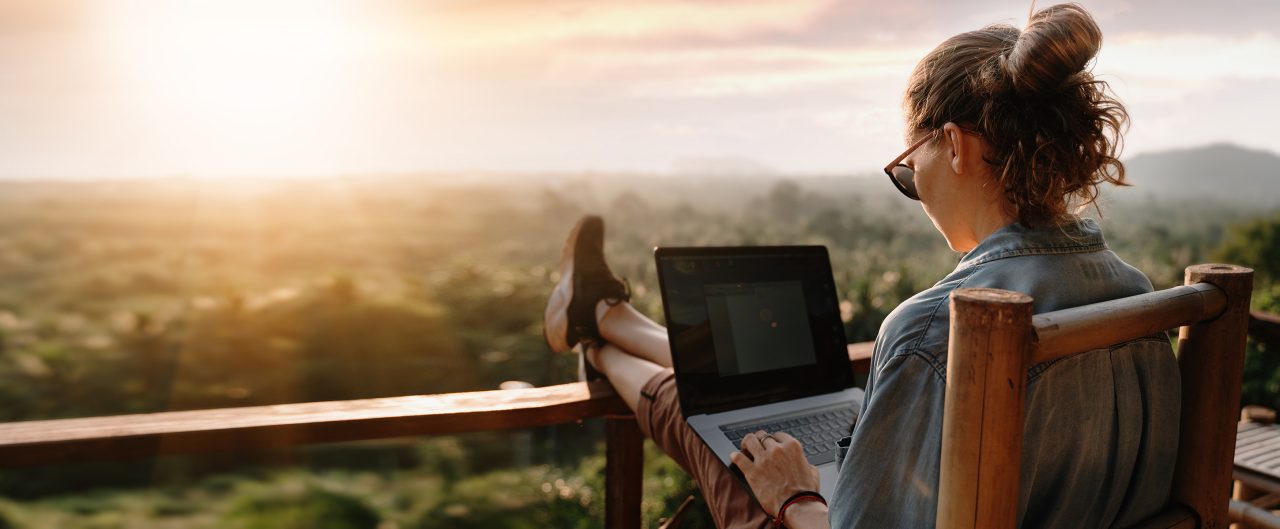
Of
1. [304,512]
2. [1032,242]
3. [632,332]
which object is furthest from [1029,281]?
[304,512]

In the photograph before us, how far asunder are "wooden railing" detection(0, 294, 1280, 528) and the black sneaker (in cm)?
35

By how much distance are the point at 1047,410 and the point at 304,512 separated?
3.57 meters

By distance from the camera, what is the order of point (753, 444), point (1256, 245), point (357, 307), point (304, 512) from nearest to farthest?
point (753, 444) → point (304, 512) → point (357, 307) → point (1256, 245)

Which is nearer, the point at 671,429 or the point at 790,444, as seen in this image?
the point at 790,444

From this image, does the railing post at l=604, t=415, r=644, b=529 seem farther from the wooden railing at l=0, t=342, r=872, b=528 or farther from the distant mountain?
Result: the distant mountain

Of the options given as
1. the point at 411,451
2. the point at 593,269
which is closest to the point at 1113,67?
the point at 593,269

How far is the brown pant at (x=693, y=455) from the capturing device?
1259 millimetres

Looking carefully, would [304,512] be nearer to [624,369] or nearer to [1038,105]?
[624,369]

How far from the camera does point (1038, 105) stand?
90 cm

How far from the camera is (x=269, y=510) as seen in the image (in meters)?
3.33

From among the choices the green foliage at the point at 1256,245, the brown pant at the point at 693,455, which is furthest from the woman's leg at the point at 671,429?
the green foliage at the point at 1256,245

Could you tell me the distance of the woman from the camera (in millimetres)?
795

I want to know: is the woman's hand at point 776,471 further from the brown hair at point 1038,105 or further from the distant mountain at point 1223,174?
the distant mountain at point 1223,174

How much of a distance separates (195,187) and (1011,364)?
6.36 meters
